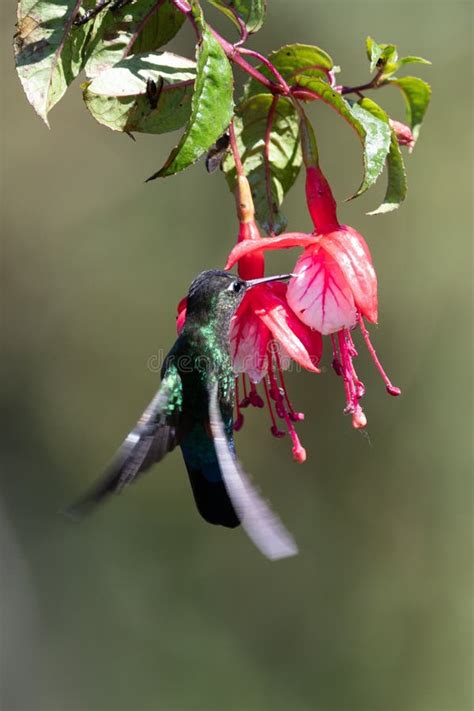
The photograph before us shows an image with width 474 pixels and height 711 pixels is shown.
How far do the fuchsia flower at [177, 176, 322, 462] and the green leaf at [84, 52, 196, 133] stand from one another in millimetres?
148

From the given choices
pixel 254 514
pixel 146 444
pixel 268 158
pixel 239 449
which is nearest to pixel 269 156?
pixel 268 158

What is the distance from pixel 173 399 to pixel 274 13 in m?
2.59

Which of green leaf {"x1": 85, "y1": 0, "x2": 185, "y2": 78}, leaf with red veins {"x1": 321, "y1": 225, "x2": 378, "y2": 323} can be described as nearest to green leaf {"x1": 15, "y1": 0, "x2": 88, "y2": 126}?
green leaf {"x1": 85, "y1": 0, "x2": 185, "y2": 78}

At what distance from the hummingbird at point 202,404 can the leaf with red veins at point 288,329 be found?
0.10 feet

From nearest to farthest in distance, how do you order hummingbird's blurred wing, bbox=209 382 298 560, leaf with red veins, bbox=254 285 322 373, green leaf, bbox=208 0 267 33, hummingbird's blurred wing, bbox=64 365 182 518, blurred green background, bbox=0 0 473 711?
hummingbird's blurred wing, bbox=209 382 298 560, hummingbird's blurred wing, bbox=64 365 182 518, leaf with red veins, bbox=254 285 322 373, green leaf, bbox=208 0 267 33, blurred green background, bbox=0 0 473 711

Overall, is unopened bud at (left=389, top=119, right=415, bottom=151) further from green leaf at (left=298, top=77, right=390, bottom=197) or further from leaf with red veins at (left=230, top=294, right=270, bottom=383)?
leaf with red veins at (left=230, top=294, right=270, bottom=383)

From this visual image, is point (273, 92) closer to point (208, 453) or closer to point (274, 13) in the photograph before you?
point (208, 453)

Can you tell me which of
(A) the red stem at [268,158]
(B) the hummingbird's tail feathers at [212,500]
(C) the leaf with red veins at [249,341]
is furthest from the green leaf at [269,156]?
(B) the hummingbird's tail feathers at [212,500]

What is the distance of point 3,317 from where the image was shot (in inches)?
144

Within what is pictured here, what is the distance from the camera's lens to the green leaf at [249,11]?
1.28 m

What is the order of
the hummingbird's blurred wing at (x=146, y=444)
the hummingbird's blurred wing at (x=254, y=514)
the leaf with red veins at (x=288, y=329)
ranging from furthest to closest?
the leaf with red veins at (x=288, y=329) → the hummingbird's blurred wing at (x=146, y=444) → the hummingbird's blurred wing at (x=254, y=514)

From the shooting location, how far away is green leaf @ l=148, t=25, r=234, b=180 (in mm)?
1021

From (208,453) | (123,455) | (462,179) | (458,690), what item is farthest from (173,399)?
(458,690)

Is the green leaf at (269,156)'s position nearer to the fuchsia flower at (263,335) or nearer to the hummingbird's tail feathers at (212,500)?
the fuchsia flower at (263,335)
